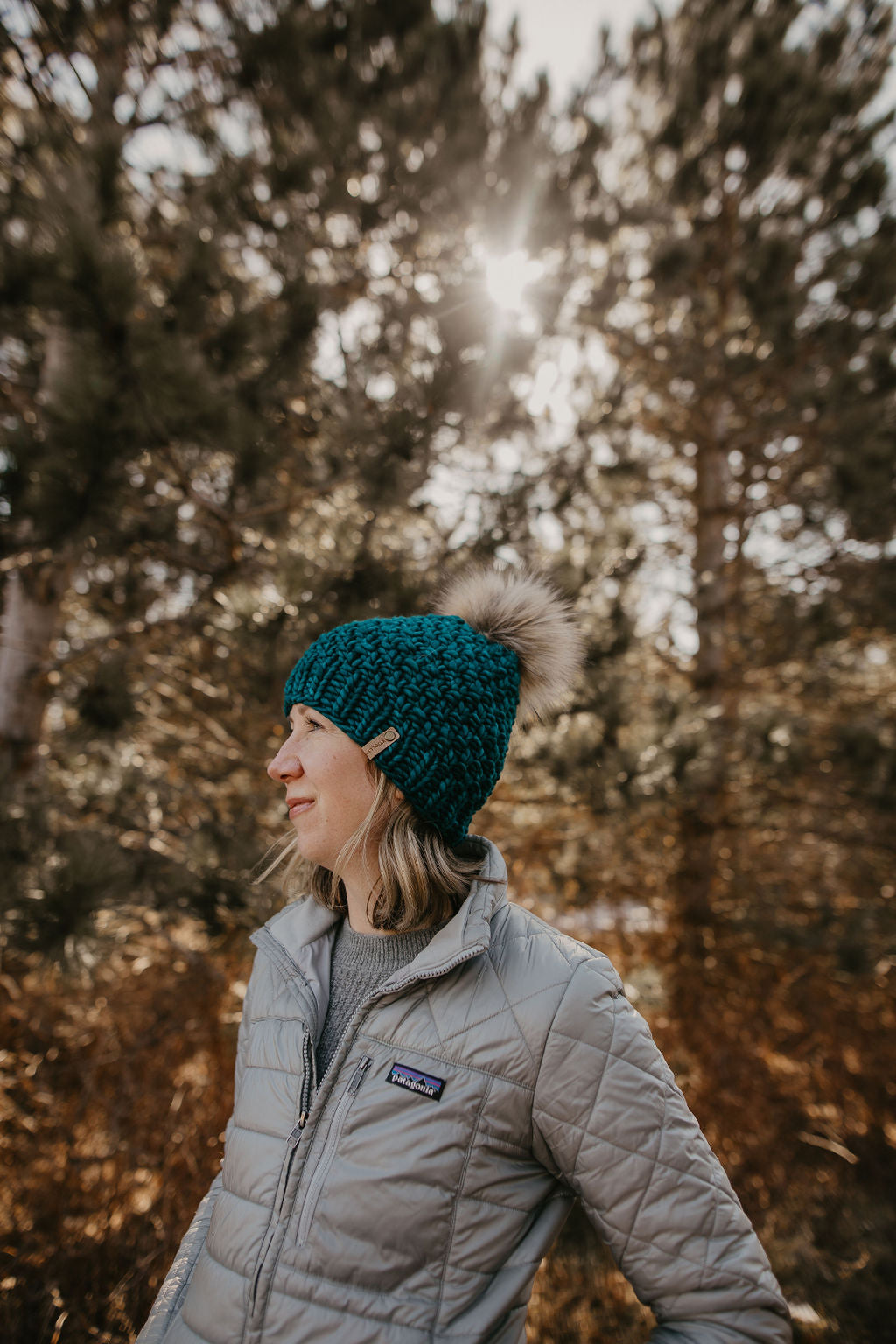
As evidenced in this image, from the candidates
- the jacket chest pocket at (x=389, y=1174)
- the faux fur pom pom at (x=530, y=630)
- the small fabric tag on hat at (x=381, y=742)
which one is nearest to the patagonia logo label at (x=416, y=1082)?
the jacket chest pocket at (x=389, y=1174)

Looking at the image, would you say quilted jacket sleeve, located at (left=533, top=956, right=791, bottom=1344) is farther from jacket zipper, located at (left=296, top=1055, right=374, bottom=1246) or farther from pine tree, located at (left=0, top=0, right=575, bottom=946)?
pine tree, located at (left=0, top=0, right=575, bottom=946)

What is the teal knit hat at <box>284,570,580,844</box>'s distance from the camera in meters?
1.24

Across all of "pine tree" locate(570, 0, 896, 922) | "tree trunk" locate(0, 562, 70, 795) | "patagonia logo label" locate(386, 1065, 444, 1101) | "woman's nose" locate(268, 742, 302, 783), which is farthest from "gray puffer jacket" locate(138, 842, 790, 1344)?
"pine tree" locate(570, 0, 896, 922)

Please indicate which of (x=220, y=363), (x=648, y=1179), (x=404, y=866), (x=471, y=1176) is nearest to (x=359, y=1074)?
(x=471, y=1176)

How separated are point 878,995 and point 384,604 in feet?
15.2

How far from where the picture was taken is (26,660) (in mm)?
2689

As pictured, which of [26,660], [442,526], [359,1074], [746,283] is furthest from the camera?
[746,283]

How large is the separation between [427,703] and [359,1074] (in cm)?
63

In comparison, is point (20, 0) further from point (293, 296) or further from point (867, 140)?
point (867, 140)

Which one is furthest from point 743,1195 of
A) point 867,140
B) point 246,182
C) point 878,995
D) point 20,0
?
point 867,140

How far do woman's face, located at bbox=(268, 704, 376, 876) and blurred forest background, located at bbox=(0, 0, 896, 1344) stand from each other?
2.45ft

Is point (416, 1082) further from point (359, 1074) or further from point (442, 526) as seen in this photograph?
point (442, 526)

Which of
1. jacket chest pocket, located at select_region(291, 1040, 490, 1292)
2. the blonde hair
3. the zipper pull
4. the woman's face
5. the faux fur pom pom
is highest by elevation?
the faux fur pom pom

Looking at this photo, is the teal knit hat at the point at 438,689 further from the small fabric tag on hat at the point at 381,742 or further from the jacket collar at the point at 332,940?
the jacket collar at the point at 332,940
